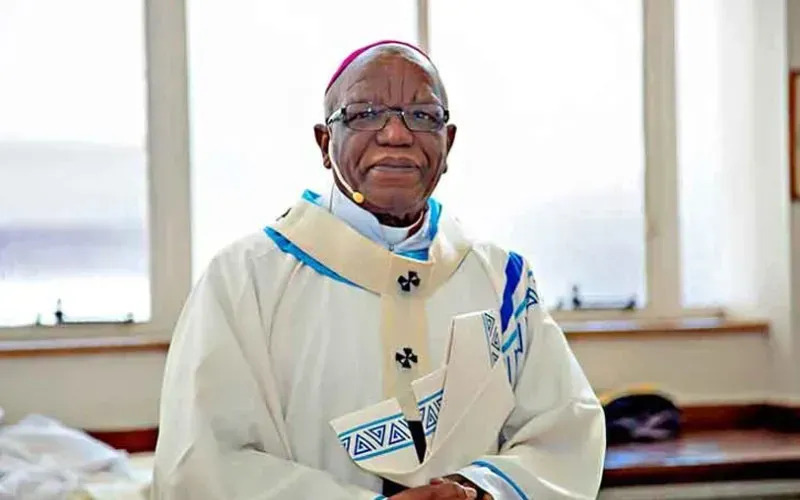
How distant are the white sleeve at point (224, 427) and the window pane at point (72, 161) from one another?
4.38 feet

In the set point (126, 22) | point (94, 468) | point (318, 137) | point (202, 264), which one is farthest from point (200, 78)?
point (318, 137)

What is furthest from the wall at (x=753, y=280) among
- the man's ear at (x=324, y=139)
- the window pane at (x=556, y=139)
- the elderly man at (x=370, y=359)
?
the man's ear at (x=324, y=139)

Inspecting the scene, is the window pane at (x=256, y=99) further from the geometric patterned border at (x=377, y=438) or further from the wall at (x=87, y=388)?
the geometric patterned border at (x=377, y=438)

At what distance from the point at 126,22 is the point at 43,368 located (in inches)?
34.6

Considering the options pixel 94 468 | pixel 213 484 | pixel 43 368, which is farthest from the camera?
pixel 43 368

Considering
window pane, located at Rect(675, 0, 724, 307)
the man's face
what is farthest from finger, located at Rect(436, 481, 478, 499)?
window pane, located at Rect(675, 0, 724, 307)

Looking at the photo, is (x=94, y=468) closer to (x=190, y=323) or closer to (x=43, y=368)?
(x=43, y=368)

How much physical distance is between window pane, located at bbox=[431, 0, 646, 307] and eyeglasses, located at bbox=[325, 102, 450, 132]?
144 cm

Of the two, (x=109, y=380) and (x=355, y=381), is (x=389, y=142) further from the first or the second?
(x=109, y=380)

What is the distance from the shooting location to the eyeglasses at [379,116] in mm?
1586

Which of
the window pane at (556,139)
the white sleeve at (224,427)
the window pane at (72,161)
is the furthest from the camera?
the window pane at (556,139)

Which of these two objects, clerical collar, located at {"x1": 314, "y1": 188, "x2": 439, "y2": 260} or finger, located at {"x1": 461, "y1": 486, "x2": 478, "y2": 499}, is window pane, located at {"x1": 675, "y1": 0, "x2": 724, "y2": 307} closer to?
clerical collar, located at {"x1": 314, "y1": 188, "x2": 439, "y2": 260}

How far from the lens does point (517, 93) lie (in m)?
3.09

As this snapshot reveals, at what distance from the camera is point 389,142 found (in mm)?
1572
